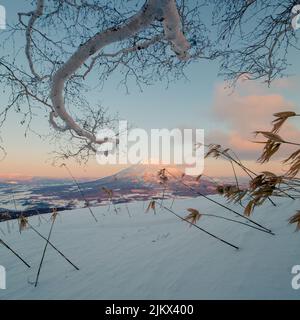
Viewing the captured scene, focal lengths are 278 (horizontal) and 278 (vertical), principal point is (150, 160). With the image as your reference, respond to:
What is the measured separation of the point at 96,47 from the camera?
3.84 meters

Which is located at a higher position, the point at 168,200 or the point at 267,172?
the point at 267,172

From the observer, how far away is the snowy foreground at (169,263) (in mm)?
1769

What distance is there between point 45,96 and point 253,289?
5.60 meters

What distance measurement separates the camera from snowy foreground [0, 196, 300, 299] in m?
1.77

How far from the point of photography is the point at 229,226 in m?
2.93

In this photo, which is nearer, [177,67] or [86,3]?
[86,3]

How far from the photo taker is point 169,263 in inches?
90.7
